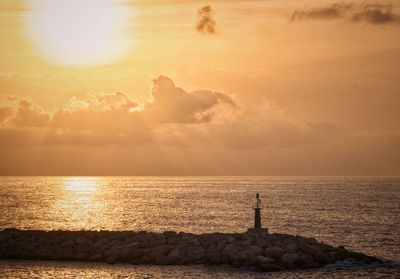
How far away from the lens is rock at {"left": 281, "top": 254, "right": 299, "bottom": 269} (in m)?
31.7

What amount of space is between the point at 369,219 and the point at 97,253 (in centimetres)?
3996

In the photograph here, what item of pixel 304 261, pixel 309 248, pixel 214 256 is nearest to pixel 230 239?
pixel 214 256

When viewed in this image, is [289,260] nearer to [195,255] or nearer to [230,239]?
[230,239]

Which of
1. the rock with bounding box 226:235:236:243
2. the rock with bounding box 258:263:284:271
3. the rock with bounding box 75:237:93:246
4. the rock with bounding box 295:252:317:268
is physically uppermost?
the rock with bounding box 226:235:236:243

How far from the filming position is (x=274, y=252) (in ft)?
106

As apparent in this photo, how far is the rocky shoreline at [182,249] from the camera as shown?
32.1 meters

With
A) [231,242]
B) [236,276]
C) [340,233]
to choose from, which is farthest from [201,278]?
[340,233]

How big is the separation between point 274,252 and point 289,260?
0.91 metres

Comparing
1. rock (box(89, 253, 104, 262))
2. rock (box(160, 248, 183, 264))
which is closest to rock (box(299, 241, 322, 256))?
rock (box(160, 248, 183, 264))

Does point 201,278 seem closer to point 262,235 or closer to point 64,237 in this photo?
point 262,235

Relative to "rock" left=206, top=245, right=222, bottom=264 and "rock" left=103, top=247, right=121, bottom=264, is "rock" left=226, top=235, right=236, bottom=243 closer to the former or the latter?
"rock" left=206, top=245, right=222, bottom=264

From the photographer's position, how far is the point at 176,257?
108 feet

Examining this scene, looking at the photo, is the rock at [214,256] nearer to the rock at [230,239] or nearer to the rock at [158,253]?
the rock at [230,239]

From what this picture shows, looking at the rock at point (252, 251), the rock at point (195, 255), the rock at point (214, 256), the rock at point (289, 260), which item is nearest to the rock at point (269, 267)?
the rock at point (289, 260)
